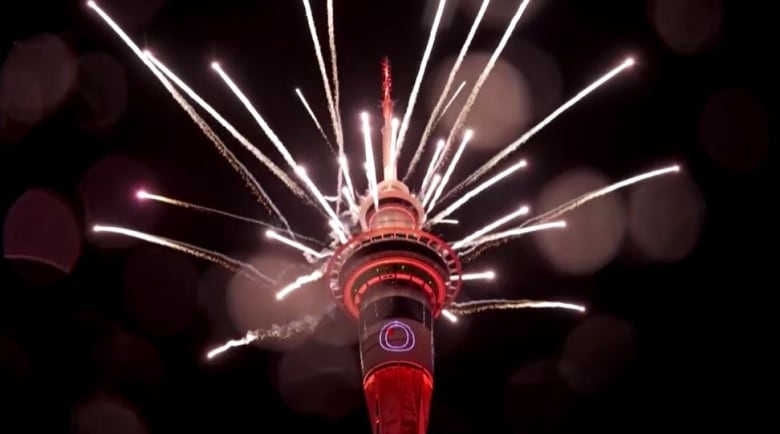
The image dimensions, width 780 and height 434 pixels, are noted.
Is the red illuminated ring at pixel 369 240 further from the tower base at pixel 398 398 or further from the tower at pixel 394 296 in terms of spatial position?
the tower base at pixel 398 398

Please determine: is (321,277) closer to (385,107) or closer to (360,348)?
(360,348)

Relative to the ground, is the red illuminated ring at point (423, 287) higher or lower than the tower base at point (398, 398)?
higher

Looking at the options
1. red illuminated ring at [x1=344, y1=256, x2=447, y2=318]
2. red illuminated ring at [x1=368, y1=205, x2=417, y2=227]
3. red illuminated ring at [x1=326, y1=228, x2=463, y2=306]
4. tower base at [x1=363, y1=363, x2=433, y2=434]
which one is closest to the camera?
tower base at [x1=363, y1=363, x2=433, y2=434]

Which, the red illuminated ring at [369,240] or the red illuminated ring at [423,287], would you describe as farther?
the red illuminated ring at [423,287]

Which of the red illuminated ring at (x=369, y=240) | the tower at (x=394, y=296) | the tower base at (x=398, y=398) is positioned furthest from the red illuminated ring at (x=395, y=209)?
the tower base at (x=398, y=398)

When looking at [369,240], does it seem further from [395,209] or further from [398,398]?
[398,398]

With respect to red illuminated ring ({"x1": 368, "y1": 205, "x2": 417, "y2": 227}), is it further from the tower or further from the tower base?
the tower base

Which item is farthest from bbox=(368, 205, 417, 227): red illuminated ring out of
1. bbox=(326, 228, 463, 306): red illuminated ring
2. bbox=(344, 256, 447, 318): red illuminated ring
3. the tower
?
A: bbox=(344, 256, 447, 318): red illuminated ring

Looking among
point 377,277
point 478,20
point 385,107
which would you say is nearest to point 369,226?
point 377,277

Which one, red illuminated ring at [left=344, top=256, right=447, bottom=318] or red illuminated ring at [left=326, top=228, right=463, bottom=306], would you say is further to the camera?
red illuminated ring at [left=344, top=256, right=447, bottom=318]
